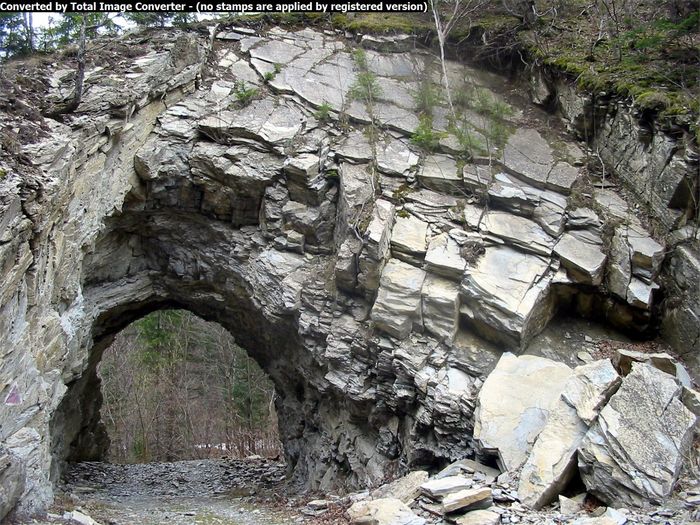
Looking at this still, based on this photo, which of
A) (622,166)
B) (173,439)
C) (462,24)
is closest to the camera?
(622,166)

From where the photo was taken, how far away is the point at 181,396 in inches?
852

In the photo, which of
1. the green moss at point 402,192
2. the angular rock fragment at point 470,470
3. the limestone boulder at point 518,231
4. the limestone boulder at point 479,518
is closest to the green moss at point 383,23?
the green moss at point 402,192

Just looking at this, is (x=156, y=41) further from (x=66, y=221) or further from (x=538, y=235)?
(x=538, y=235)

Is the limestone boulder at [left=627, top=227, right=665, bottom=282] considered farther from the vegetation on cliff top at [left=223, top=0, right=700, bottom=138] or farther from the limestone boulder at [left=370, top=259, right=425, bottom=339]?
the limestone boulder at [left=370, top=259, right=425, bottom=339]

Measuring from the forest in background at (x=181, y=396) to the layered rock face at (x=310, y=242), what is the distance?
8556 mm

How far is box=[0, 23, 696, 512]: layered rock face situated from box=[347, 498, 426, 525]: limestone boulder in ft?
7.20

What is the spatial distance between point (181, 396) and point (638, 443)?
18225 mm

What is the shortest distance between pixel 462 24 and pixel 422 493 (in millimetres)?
10085

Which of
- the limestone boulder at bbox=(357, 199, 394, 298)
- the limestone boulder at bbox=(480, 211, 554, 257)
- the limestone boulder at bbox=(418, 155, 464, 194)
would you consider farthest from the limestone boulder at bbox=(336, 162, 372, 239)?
the limestone boulder at bbox=(480, 211, 554, 257)

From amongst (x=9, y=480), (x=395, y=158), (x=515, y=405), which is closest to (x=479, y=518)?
(x=515, y=405)

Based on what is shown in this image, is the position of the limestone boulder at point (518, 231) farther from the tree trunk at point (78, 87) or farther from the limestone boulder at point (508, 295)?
the tree trunk at point (78, 87)

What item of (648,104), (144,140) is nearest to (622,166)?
(648,104)

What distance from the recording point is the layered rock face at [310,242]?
839cm

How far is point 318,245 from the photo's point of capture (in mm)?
10797
